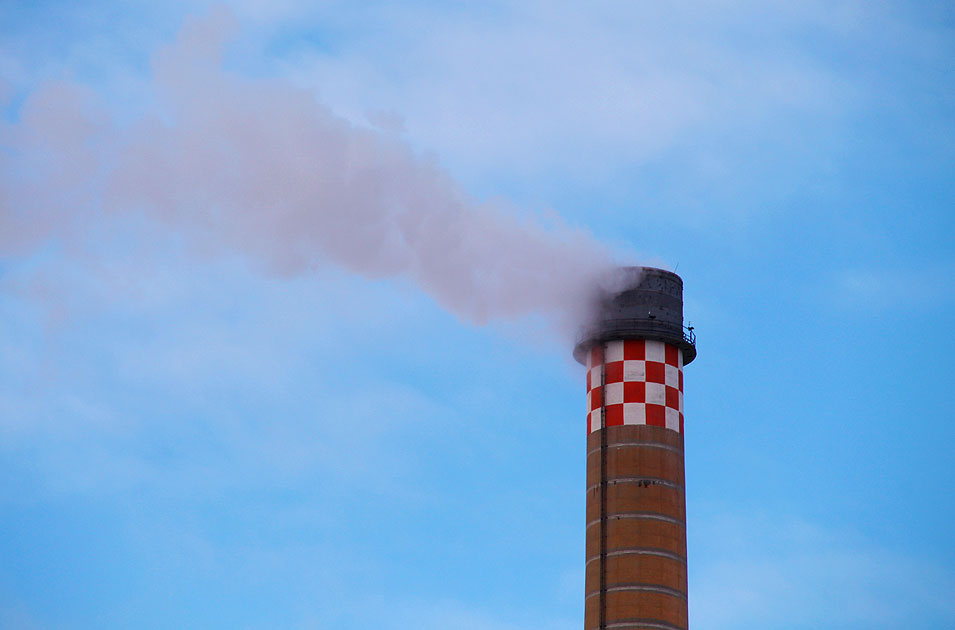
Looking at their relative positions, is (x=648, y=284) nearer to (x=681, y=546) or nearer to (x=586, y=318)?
(x=586, y=318)

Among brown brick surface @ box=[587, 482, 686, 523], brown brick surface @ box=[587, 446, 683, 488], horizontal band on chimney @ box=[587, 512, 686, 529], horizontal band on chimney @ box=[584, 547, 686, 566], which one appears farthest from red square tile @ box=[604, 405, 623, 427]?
horizontal band on chimney @ box=[584, 547, 686, 566]

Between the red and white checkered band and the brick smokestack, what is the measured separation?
46mm

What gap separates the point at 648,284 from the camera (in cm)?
6825

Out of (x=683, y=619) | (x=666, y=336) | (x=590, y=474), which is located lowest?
(x=683, y=619)

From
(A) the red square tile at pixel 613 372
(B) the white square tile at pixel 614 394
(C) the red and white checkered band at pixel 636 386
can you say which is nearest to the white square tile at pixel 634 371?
(C) the red and white checkered band at pixel 636 386

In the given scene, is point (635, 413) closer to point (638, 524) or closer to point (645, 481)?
point (645, 481)

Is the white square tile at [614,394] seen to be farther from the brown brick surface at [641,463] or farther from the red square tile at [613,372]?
the brown brick surface at [641,463]

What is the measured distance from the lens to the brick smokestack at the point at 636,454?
208ft

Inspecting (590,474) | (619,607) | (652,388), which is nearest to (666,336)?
(652,388)

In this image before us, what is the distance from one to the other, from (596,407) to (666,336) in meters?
4.62

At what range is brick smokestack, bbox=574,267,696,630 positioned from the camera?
2498 inches

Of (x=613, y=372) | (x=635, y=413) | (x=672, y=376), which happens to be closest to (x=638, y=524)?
(x=635, y=413)

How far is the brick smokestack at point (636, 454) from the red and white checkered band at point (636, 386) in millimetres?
46

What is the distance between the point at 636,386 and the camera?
66.2 m
